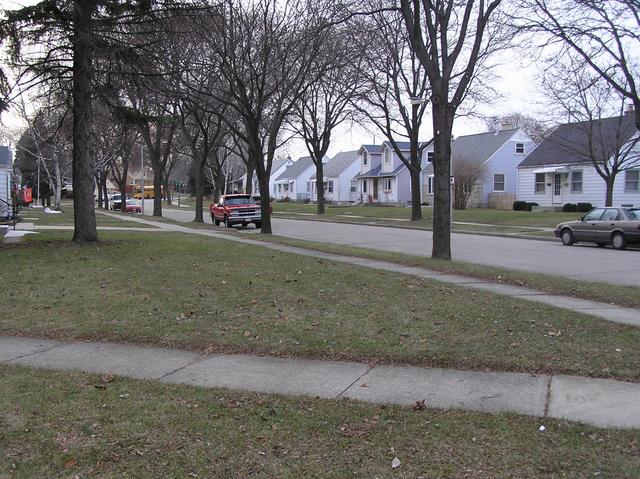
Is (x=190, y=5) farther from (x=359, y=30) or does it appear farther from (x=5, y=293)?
(x=5, y=293)

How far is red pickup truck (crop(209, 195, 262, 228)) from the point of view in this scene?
30.1m

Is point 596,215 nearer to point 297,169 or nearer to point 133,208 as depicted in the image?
point 133,208

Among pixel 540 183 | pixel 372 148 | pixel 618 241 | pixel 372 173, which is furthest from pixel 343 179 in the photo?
pixel 618 241

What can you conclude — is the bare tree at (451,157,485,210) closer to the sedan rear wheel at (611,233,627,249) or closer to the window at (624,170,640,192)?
the window at (624,170,640,192)

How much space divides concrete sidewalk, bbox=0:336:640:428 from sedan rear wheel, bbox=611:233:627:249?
16536mm

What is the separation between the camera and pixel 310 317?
7.20 meters

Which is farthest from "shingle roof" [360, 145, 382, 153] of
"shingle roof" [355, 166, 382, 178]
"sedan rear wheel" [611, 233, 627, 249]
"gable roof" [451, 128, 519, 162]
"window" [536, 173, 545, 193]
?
"sedan rear wheel" [611, 233, 627, 249]

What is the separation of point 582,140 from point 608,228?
17.5 metres

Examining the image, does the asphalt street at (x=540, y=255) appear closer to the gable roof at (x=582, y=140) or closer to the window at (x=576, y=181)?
the gable roof at (x=582, y=140)

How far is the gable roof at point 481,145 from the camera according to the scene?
1873 inches

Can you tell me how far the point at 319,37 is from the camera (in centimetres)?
1917

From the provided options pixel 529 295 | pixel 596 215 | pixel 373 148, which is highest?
pixel 373 148

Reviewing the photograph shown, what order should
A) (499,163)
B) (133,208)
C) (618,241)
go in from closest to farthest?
(618,241), (499,163), (133,208)

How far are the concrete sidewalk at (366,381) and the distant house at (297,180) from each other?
71.2 meters
